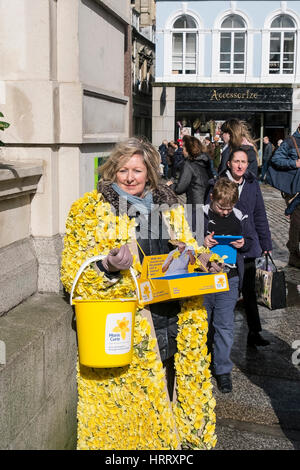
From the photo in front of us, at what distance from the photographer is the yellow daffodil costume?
2945mm

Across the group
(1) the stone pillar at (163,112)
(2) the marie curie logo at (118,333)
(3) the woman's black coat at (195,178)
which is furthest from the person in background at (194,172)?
(1) the stone pillar at (163,112)

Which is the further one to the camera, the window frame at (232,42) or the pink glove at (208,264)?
the window frame at (232,42)

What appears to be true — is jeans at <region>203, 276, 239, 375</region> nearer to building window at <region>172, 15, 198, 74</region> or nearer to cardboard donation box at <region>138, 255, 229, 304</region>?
cardboard donation box at <region>138, 255, 229, 304</region>

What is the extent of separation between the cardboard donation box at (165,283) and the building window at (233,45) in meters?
26.5

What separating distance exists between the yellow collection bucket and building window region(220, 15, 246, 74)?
26755 millimetres

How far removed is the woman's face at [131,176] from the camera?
3174 mm

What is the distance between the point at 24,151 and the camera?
3664 mm

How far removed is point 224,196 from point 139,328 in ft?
6.29

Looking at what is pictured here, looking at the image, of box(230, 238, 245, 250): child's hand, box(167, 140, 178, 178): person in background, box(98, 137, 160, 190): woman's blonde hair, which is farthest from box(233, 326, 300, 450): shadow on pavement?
box(167, 140, 178, 178): person in background

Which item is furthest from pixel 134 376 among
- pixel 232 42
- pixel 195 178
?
pixel 232 42

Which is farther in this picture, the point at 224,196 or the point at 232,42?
the point at 232,42

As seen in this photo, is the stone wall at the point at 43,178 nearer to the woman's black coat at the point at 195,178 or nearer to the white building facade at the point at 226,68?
the woman's black coat at the point at 195,178

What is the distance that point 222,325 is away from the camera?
4648mm

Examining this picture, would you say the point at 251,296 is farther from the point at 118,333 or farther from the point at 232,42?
the point at 232,42
